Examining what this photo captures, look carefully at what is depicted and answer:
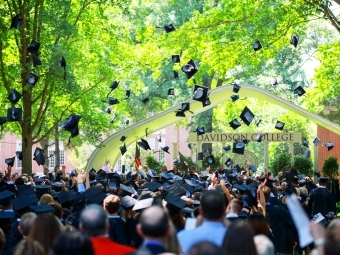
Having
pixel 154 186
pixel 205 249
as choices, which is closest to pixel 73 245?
pixel 205 249

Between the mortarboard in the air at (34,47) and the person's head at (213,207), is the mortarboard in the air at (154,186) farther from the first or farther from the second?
the mortarboard in the air at (34,47)

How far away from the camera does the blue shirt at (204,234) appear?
5.52m

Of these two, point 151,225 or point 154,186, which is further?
point 154,186

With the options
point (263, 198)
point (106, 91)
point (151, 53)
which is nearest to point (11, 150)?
point (106, 91)

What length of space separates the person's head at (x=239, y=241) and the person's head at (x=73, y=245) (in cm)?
79

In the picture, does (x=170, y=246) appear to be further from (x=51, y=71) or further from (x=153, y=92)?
(x=153, y=92)

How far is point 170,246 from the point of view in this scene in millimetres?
5164

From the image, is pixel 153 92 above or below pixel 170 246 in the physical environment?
above

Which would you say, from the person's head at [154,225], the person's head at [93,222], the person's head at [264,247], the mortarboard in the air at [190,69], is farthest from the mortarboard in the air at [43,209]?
the mortarboard in the air at [190,69]

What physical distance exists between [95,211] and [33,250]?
516mm

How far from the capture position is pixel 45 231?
18.0ft

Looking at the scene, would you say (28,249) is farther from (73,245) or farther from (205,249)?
(205,249)

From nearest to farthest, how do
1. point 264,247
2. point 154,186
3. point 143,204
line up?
point 264,247
point 143,204
point 154,186

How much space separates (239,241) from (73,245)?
0.96 metres
